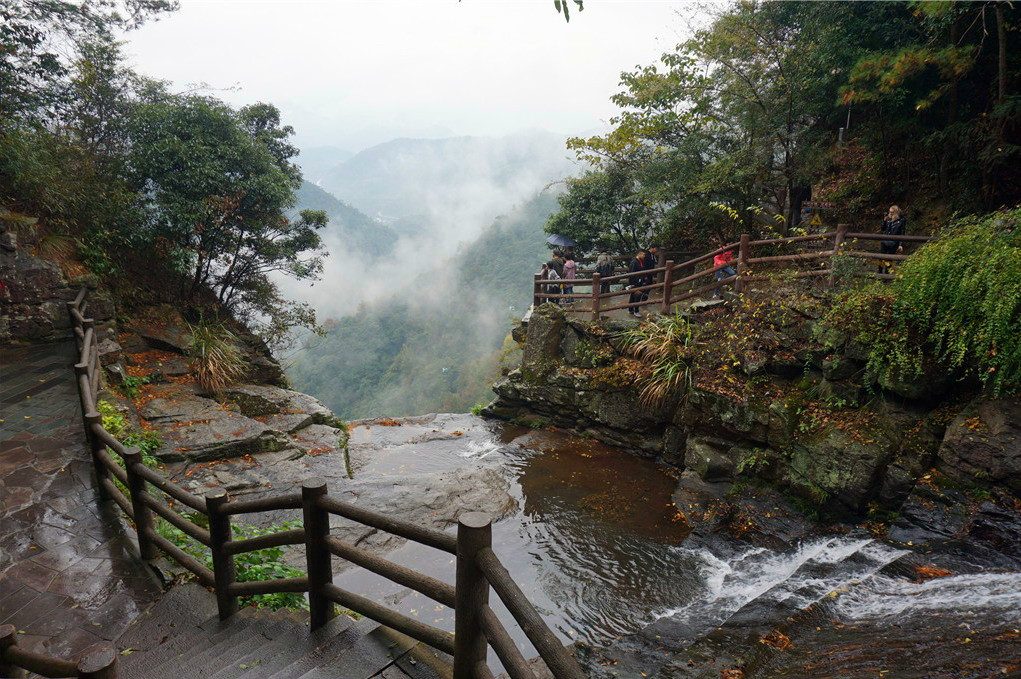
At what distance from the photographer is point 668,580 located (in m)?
5.74

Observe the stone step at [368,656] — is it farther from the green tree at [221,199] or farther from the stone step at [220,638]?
the green tree at [221,199]

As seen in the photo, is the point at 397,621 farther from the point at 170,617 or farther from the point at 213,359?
the point at 213,359

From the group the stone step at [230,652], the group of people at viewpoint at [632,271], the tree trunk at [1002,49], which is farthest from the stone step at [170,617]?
the tree trunk at [1002,49]

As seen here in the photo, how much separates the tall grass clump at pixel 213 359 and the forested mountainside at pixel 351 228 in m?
63.4

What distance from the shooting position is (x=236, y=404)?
9.20m

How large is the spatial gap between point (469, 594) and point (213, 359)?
9.27 metres

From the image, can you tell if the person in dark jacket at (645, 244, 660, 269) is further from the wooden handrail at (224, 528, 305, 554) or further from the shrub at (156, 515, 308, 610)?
the wooden handrail at (224, 528, 305, 554)

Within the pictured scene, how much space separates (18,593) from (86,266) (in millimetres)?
8447

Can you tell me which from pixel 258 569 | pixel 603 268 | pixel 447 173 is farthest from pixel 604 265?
pixel 447 173

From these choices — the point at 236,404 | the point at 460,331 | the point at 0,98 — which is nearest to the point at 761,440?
the point at 236,404

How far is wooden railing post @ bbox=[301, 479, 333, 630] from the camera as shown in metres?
2.82

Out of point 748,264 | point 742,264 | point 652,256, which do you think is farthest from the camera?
point 652,256

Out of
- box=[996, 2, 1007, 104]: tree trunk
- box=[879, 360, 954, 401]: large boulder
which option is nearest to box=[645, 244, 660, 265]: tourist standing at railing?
box=[996, 2, 1007, 104]: tree trunk

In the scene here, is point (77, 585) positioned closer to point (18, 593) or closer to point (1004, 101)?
point (18, 593)
